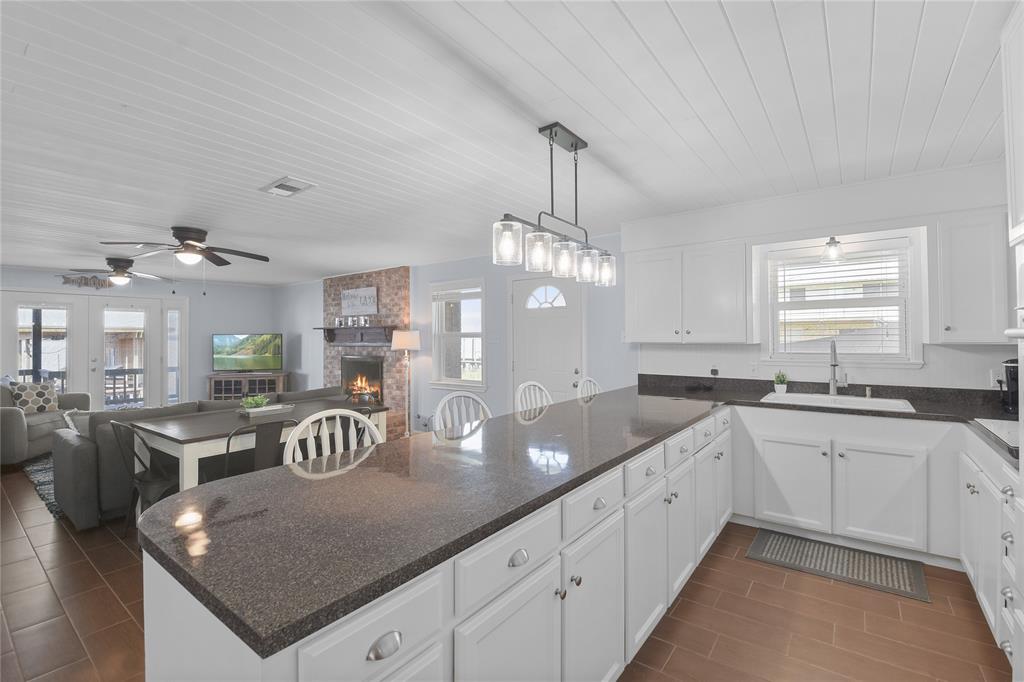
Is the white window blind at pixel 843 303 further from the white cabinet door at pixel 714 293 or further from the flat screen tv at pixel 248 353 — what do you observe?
the flat screen tv at pixel 248 353

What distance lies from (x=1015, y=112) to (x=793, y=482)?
222cm

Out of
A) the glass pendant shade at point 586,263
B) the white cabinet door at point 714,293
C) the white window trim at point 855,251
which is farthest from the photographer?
the white cabinet door at point 714,293

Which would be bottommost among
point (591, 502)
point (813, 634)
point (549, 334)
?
point (813, 634)

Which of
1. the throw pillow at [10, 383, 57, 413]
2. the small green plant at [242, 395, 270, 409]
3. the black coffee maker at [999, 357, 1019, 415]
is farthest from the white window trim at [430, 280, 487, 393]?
the throw pillow at [10, 383, 57, 413]

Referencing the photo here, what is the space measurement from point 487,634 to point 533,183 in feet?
8.50

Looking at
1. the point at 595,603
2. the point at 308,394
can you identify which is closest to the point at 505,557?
the point at 595,603

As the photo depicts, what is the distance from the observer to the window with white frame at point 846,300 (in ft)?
10.7

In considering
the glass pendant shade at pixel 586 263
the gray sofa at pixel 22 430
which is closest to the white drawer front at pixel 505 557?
the glass pendant shade at pixel 586 263

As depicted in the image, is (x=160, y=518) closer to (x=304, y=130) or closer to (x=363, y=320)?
(x=304, y=130)

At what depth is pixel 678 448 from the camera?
7.31 feet

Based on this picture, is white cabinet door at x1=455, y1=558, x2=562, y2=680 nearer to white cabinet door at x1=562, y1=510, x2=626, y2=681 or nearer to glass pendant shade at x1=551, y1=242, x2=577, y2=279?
white cabinet door at x1=562, y1=510, x2=626, y2=681

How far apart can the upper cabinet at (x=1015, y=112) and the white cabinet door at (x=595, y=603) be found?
1555mm

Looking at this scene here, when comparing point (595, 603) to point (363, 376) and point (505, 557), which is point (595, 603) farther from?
point (363, 376)

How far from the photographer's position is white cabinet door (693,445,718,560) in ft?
8.23
